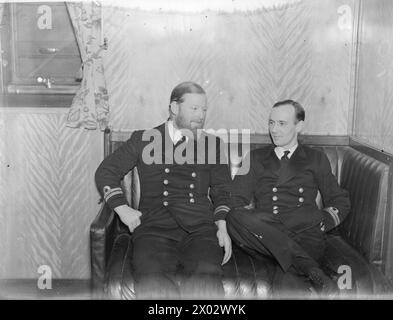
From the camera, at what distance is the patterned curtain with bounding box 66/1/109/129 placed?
2484mm

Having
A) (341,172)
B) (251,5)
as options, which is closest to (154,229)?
(341,172)

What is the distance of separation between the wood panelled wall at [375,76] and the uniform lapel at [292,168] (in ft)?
1.11

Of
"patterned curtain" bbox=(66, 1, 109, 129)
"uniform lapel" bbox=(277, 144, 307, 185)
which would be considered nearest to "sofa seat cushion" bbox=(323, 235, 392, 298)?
"uniform lapel" bbox=(277, 144, 307, 185)

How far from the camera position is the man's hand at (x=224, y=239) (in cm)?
208

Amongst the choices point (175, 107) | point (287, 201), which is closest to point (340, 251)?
point (287, 201)

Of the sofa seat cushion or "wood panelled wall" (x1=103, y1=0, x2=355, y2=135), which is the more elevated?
"wood panelled wall" (x1=103, y1=0, x2=355, y2=135)

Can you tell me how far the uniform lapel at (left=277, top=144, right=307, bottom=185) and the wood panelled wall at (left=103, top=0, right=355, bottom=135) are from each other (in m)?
0.41

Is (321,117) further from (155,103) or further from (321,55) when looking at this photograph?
(155,103)

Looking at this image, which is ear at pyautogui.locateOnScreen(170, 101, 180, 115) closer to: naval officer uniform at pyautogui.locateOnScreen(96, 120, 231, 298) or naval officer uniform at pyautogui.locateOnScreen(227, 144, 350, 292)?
naval officer uniform at pyautogui.locateOnScreen(96, 120, 231, 298)

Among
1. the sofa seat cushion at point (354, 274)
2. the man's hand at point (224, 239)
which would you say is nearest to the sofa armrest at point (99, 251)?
the man's hand at point (224, 239)

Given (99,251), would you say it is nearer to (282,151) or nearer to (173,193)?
(173,193)

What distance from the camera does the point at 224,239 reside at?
2.11 m

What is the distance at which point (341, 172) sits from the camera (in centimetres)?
249
